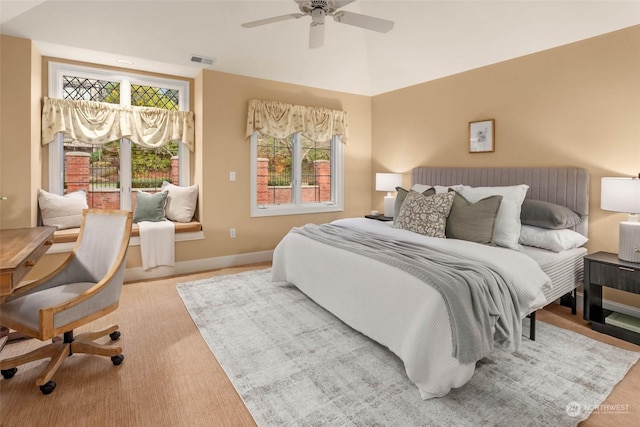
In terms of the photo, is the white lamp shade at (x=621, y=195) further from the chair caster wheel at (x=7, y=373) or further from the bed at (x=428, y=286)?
the chair caster wheel at (x=7, y=373)

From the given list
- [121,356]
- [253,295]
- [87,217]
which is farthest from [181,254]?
[121,356]

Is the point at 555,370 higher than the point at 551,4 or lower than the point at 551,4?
lower

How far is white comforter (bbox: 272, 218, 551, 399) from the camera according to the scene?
76.0 inches

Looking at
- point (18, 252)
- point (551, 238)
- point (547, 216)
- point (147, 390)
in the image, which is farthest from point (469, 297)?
point (18, 252)

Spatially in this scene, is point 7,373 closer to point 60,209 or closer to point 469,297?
point 60,209

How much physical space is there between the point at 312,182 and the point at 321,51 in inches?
72.8

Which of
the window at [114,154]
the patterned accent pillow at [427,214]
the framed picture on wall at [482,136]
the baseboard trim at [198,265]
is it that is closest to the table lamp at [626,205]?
the patterned accent pillow at [427,214]

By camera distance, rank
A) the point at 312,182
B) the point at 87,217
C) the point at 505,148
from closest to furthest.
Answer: the point at 87,217 → the point at 505,148 → the point at 312,182

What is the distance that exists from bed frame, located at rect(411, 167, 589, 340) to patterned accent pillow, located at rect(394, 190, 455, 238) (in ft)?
3.20

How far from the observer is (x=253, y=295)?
3539mm

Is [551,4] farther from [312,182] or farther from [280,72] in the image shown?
[312,182]

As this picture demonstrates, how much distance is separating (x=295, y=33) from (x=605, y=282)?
3.94 metres

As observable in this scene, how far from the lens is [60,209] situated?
3.77 metres

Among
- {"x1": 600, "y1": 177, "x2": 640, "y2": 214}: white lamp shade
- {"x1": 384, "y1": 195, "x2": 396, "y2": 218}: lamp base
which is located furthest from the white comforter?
{"x1": 384, "y1": 195, "x2": 396, "y2": 218}: lamp base
